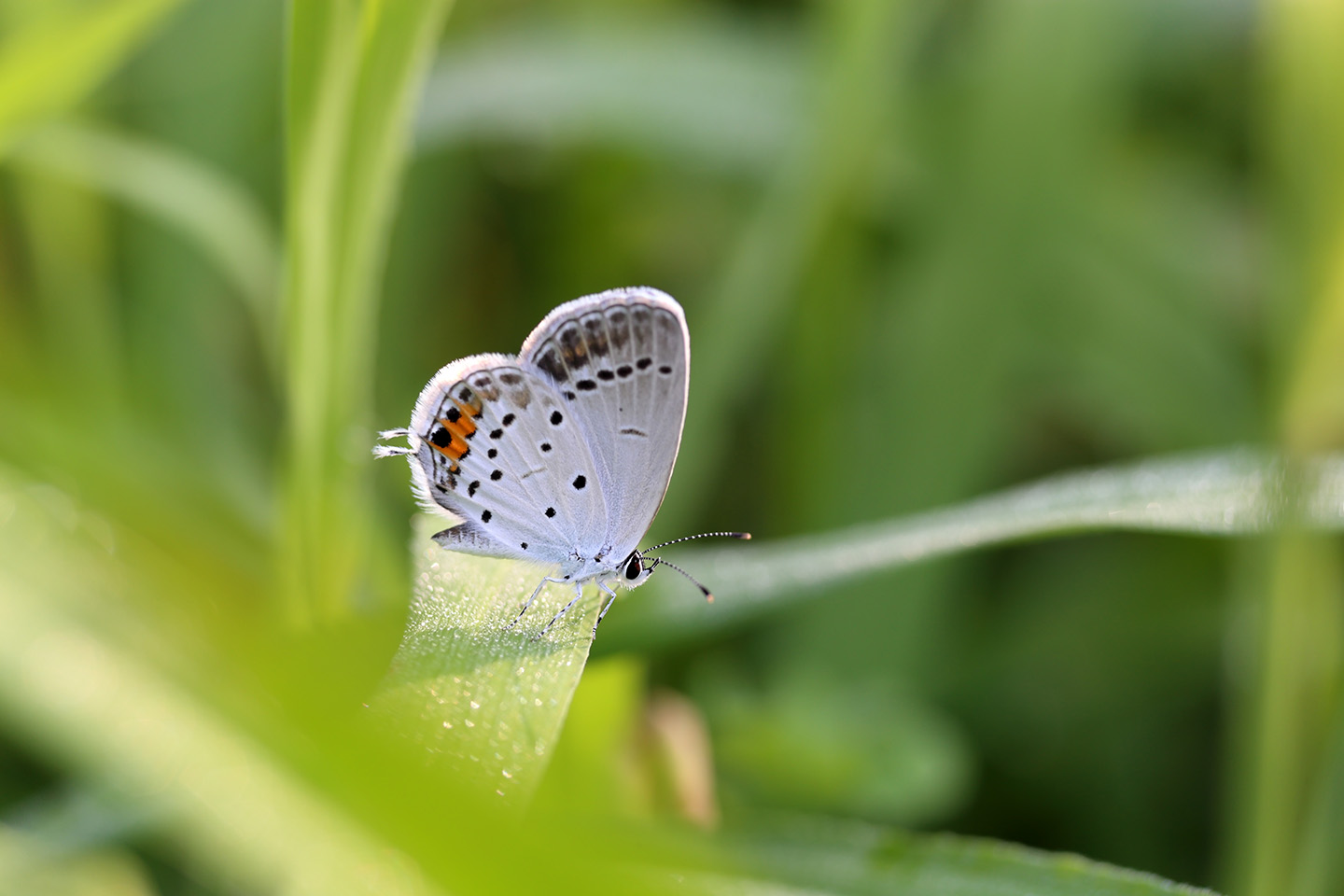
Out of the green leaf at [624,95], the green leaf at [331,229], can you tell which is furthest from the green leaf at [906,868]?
the green leaf at [624,95]

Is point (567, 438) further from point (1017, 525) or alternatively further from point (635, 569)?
point (1017, 525)

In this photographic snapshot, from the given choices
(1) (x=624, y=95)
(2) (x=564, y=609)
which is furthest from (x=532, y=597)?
(1) (x=624, y=95)

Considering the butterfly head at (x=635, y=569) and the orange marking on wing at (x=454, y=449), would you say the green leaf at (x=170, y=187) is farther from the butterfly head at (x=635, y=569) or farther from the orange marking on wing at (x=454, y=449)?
the butterfly head at (x=635, y=569)

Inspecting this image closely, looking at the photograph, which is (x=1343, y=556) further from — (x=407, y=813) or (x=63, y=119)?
(x=63, y=119)

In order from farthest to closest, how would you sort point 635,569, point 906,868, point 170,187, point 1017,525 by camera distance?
1. point 170,187
2. point 635,569
3. point 1017,525
4. point 906,868

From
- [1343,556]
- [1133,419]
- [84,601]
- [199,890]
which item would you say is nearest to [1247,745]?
[1343,556]

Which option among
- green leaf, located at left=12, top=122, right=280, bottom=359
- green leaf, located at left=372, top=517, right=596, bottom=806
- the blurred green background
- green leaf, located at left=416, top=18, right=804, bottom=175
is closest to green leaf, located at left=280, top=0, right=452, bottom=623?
the blurred green background

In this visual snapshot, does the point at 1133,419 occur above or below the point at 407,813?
above
